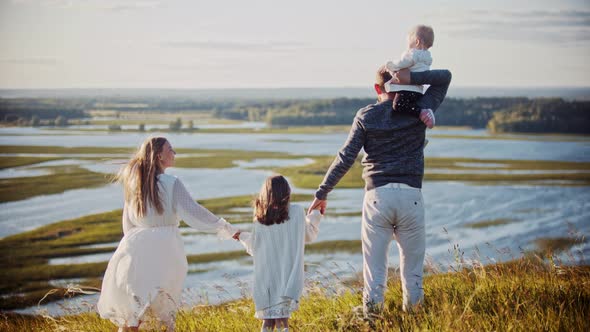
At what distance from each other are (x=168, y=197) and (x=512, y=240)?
92.3 ft

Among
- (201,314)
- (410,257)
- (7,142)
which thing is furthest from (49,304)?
(7,142)

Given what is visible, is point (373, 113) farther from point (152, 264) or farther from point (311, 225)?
point (152, 264)

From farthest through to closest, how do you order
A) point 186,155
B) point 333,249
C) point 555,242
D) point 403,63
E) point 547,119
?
point 547,119
point 186,155
point 555,242
point 333,249
point 403,63

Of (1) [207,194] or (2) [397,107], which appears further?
(1) [207,194]

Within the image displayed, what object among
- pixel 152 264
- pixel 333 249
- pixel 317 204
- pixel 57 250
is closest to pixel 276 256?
pixel 317 204

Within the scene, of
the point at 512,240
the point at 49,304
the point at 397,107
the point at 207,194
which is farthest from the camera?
the point at 207,194

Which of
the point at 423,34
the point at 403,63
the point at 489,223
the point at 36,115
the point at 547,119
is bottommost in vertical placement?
the point at 489,223

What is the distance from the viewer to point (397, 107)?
4996 millimetres

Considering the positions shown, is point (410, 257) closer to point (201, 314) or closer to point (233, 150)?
point (201, 314)

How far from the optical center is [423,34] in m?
5.02

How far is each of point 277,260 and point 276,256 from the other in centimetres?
3

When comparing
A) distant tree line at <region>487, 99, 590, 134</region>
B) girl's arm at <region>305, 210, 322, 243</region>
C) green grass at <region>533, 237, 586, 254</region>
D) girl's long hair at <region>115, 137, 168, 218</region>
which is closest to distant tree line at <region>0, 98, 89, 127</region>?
distant tree line at <region>487, 99, 590, 134</region>

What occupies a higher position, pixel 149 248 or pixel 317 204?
pixel 317 204

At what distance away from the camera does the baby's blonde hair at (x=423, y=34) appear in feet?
16.5
